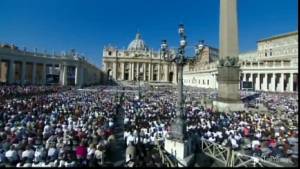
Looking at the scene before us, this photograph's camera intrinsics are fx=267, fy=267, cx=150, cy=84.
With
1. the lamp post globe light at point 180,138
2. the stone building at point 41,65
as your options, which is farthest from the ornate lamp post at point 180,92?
the stone building at point 41,65

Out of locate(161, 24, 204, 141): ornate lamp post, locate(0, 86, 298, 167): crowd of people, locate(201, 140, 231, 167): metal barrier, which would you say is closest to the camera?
locate(0, 86, 298, 167): crowd of people

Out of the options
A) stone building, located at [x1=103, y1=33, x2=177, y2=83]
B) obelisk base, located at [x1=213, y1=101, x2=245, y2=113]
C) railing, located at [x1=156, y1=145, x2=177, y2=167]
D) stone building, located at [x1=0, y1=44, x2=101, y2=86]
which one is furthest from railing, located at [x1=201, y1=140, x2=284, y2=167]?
stone building, located at [x1=103, y1=33, x2=177, y2=83]

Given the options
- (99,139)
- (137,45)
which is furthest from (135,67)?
(99,139)

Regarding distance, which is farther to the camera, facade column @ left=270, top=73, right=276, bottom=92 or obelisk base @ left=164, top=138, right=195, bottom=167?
facade column @ left=270, top=73, right=276, bottom=92

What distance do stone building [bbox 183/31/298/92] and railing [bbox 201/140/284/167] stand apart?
44.3 metres

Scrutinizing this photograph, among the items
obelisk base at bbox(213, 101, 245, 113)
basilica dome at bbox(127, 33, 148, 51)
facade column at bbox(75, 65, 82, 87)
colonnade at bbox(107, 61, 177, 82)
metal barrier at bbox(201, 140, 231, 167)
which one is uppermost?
basilica dome at bbox(127, 33, 148, 51)

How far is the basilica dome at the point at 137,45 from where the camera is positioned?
4897 inches

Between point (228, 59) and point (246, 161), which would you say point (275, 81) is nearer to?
point (228, 59)

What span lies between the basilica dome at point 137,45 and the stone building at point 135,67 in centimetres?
1275

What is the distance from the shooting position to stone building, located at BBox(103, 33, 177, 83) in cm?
10525

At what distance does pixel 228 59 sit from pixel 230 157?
1331 centimetres

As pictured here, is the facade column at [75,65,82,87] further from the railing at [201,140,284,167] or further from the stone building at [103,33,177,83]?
the railing at [201,140,284,167]

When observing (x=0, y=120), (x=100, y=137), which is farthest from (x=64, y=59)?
(x=100, y=137)

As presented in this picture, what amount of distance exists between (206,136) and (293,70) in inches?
1711
